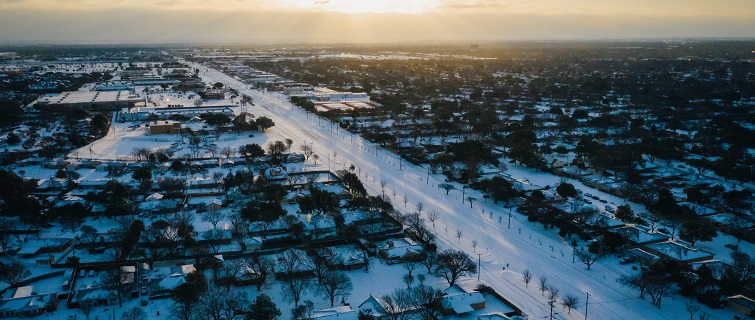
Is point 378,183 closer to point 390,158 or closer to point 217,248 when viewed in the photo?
point 390,158

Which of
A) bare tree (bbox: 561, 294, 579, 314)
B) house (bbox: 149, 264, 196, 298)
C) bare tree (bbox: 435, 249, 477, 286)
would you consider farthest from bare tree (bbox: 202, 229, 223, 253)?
bare tree (bbox: 561, 294, 579, 314)

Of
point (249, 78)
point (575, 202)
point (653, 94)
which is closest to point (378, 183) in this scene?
point (575, 202)

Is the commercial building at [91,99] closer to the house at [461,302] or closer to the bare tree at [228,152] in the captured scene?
the bare tree at [228,152]

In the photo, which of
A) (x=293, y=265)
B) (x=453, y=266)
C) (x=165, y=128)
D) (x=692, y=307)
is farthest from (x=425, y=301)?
(x=165, y=128)

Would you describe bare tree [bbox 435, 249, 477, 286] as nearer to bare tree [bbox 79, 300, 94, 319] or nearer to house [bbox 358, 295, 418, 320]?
house [bbox 358, 295, 418, 320]

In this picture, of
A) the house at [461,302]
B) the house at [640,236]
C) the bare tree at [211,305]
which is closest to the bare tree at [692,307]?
the house at [640,236]

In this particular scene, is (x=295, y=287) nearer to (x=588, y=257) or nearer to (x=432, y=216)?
(x=432, y=216)

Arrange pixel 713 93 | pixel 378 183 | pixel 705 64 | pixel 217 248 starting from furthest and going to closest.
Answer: pixel 705 64 → pixel 713 93 → pixel 378 183 → pixel 217 248
